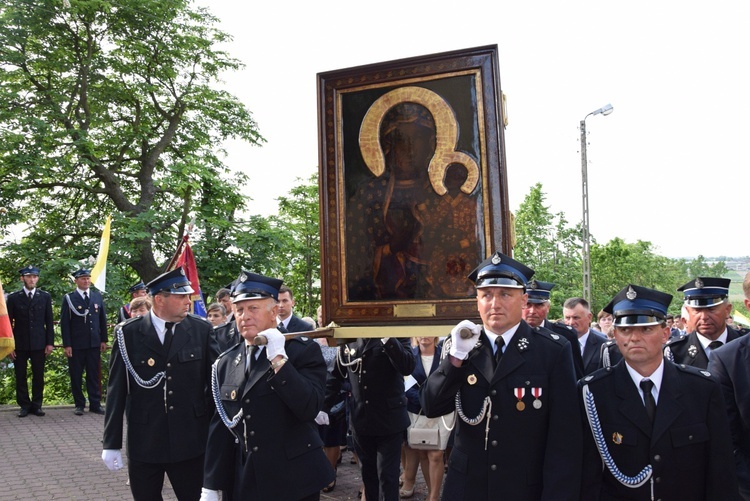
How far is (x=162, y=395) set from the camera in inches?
204

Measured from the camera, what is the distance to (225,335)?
23.3 feet

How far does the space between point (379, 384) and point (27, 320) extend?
861 centimetres

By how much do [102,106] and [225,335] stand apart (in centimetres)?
1543

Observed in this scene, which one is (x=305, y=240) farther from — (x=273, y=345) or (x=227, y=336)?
(x=273, y=345)

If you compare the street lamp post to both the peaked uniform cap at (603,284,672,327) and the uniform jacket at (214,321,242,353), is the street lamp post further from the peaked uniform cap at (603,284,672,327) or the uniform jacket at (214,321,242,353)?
the peaked uniform cap at (603,284,672,327)

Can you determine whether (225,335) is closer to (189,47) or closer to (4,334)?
(4,334)

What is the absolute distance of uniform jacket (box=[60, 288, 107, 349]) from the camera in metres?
12.3

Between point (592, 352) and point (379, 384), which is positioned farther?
point (592, 352)

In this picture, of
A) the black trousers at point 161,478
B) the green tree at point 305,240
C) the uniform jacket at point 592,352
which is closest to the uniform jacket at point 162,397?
the black trousers at point 161,478

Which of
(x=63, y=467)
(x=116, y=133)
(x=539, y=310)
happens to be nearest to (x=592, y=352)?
(x=539, y=310)

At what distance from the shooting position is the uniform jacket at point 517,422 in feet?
11.2

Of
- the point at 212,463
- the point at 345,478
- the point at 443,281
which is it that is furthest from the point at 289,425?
the point at 345,478

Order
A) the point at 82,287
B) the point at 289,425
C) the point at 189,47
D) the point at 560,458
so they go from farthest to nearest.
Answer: the point at 189,47 < the point at 82,287 < the point at 289,425 < the point at 560,458

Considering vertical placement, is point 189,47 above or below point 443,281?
above
